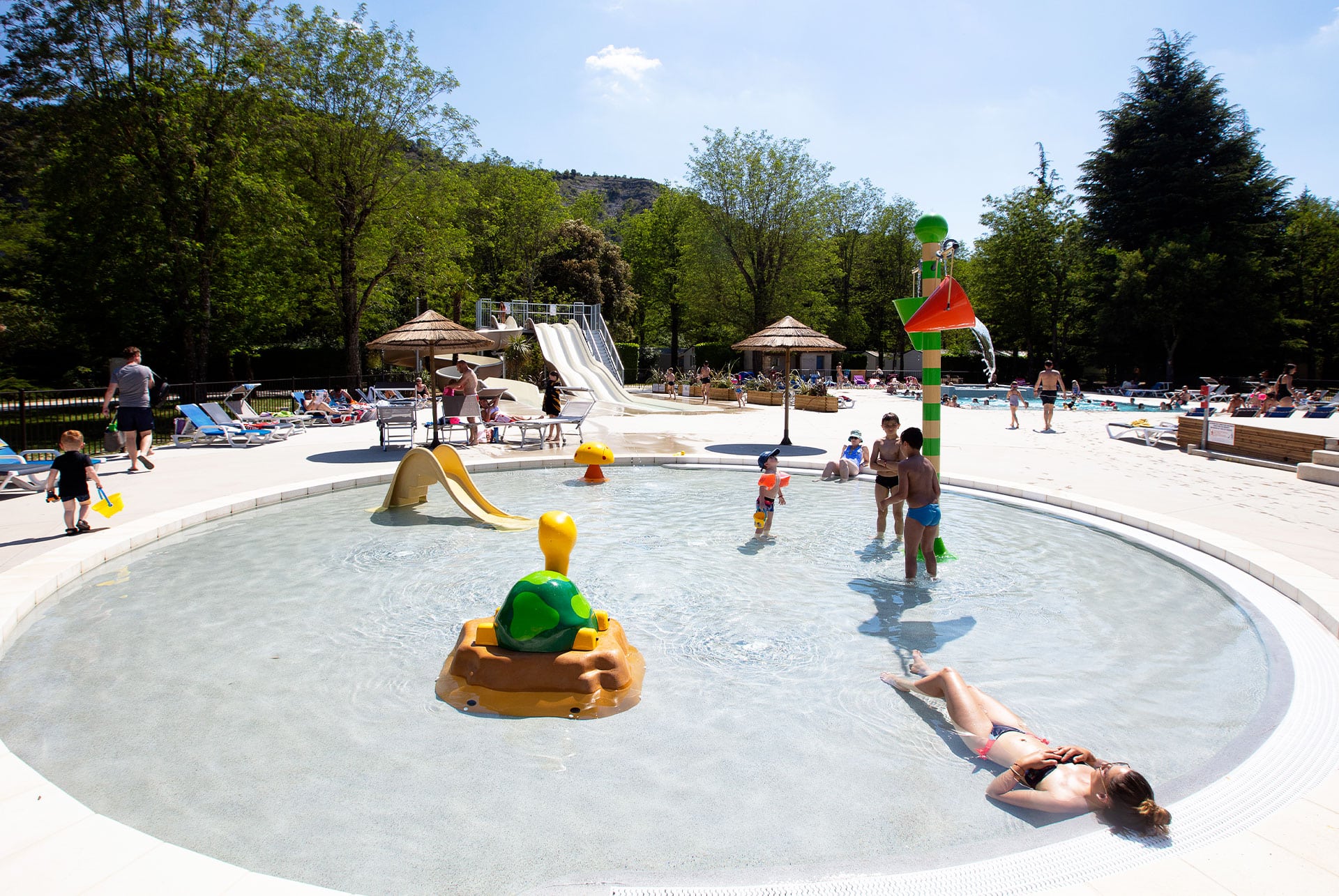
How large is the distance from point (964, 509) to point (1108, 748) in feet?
19.9

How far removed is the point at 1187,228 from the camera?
37812mm

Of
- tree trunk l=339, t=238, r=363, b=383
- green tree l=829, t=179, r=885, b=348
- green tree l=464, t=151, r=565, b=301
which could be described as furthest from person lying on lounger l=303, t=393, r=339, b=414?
green tree l=829, t=179, r=885, b=348

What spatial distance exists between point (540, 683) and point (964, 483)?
27.6ft

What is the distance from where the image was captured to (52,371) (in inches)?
1481

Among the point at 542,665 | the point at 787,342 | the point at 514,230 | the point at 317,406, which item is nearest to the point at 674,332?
the point at 514,230

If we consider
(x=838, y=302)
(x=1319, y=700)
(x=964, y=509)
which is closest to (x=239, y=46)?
(x=964, y=509)

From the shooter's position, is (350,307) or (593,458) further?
(350,307)

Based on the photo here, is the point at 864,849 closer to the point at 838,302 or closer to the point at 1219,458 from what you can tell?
the point at 1219,458

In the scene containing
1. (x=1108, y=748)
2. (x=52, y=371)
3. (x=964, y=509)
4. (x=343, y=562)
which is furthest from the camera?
(x=52, y=371)

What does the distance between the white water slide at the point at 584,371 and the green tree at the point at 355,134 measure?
698cm

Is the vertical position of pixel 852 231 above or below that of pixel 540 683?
above

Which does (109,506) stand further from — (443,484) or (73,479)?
(443,484)

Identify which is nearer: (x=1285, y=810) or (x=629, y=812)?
(x=1285, y=810)

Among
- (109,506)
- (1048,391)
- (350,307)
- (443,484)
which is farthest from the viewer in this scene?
(350,307)
